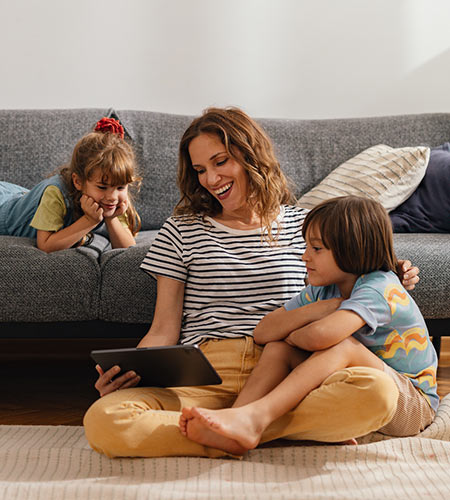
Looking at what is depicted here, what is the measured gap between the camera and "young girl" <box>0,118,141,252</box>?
5.82 ft

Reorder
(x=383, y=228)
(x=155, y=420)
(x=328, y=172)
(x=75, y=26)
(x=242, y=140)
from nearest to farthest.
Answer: (x=155, y=420)
(x=383, y=228)
(x=242, y=140)
(x=328, y=172)
(x=75, y=26)

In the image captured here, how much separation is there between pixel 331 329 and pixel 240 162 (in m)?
0.46

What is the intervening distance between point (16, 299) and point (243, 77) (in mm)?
1461

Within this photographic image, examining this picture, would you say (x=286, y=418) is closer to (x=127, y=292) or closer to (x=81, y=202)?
(x=127, y=292)

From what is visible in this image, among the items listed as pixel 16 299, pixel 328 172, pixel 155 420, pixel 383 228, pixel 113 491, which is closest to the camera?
pixel 113 491

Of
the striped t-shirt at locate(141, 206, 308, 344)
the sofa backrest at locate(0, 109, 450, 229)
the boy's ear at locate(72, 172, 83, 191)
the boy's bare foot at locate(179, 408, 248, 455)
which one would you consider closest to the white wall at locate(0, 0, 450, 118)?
the sofa backrest at locate(0, 109, 450, 229)

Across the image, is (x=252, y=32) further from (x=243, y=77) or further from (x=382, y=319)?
(x=382, y=319)

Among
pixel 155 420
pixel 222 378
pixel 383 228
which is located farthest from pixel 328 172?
pixel 155 420

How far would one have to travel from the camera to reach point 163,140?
228 cm

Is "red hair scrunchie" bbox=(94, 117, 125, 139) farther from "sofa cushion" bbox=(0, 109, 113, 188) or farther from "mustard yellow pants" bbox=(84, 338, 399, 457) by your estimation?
"mustard yellow pants" bbox=(84, 338, 399, 457)

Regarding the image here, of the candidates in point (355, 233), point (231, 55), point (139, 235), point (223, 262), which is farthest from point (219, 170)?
point (231, 55)

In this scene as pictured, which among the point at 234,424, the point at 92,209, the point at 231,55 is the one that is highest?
the point at 231,55

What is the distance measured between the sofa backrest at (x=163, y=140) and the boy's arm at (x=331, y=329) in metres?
1.06

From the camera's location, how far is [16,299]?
1.64 m
